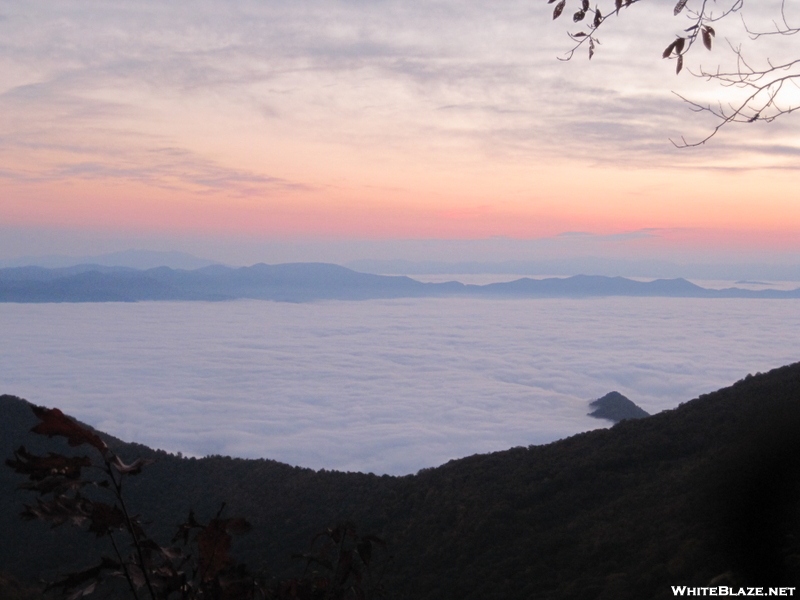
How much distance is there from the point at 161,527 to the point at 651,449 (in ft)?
70.6

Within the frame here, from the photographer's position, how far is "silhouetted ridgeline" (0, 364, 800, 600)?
29.0 ft

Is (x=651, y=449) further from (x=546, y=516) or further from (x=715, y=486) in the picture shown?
(x=715, y=486)

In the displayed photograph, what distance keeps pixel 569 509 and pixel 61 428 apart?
17.4 meters

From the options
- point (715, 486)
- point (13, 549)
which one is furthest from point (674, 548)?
point (13, 549)

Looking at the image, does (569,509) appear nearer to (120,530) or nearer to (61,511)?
(120,530)

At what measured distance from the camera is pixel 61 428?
1.55 meters

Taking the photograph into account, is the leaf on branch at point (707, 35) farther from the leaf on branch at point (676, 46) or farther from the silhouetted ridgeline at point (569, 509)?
the silhouetted ridgeline at point (569, 509)

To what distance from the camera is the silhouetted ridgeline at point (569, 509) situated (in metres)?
8.84

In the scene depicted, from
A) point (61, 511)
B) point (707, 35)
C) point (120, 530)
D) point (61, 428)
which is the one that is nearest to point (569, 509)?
point (707, 35)

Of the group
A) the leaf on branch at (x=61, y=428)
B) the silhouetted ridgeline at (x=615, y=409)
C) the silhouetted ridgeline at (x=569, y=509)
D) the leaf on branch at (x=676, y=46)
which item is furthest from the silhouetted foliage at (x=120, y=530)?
the silhouetted ridgeline at (x=615, y=409)

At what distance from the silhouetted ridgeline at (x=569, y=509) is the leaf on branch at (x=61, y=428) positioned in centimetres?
501

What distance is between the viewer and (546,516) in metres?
17.1

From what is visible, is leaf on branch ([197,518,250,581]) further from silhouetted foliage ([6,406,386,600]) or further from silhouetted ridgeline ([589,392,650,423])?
silhouetted ridgeline ([589,392,650,423])

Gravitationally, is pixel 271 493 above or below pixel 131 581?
below
